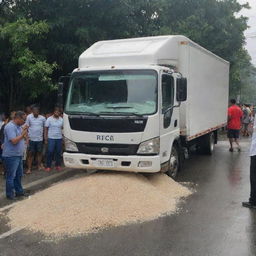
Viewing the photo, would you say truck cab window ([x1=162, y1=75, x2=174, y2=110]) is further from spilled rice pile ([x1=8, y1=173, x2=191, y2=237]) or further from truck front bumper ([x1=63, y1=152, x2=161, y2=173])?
spilled rice pile ([x1=8, y1=173, x2=191, y2=237])

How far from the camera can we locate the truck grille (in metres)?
7.66

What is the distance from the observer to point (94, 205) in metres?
6.47

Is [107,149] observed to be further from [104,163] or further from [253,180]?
[253,180]

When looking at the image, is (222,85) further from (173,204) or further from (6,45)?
(173,204)

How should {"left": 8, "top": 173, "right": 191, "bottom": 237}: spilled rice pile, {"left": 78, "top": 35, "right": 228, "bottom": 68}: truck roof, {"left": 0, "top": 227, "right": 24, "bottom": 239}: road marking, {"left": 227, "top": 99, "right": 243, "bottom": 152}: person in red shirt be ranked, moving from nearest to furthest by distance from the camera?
{"left": 0, "top": 227, "right": 24, "bottom": 239}: road marking → {"left": 8, "top": 173, "right": 191, "bottom": 237}: spilled rice pile → {"left": 78, "top": 35, "right": 228, "bottom": 68}: truck roof → {"left": 227, "top": 99, "right": 243, "bottom": 152}: person in red shirt

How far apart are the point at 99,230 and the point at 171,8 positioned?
17.6 m

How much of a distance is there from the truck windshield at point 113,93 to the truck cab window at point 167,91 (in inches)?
11.8

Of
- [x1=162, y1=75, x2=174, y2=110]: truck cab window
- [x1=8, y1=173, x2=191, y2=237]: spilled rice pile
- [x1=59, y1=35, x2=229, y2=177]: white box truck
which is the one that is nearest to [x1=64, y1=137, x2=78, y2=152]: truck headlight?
[x1=59, y1=35, x2=229, y2=177]: white box truck

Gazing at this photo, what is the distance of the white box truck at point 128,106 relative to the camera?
Answer: 764cm

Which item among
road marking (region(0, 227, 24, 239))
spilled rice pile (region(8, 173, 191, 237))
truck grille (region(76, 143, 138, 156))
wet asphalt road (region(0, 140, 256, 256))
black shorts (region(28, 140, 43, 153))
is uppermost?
truck grille (region(76, 143, 138, 156))

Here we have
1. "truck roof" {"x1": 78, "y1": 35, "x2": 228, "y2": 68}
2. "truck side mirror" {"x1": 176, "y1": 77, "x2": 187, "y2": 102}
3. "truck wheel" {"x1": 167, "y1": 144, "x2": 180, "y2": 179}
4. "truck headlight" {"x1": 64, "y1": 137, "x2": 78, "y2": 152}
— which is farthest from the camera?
"truck wheel" {"x1": 167, "y1": 144, "x2": 180, "y2": 179}

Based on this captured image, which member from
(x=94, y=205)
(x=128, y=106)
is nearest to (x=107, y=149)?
(x=128, y=106)

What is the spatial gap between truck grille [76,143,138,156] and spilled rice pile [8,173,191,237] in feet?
1.42

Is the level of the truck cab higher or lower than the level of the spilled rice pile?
higher
